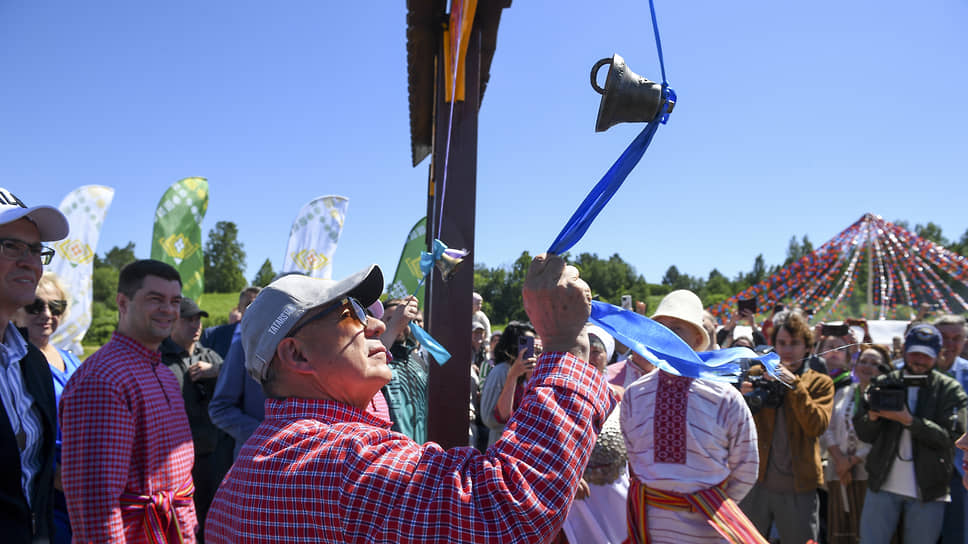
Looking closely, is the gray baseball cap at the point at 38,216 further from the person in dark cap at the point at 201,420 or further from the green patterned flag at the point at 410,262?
the green patterned flag at the point at 410,262

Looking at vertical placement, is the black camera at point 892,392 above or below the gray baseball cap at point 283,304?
below

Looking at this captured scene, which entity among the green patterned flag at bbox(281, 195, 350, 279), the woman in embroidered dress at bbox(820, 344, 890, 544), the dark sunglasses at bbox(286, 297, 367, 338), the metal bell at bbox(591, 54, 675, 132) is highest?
the green patterned flag at bbox(281, 195, 350, 279)

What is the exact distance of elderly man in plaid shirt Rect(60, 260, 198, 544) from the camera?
2.18 metres

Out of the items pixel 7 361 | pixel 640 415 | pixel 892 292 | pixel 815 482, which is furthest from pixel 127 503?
pixel 892 292

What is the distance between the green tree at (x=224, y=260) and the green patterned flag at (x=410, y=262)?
44976mm

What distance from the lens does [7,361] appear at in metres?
2.22

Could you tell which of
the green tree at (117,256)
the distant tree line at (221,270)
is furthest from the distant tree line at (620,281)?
the green tree at (117,256)

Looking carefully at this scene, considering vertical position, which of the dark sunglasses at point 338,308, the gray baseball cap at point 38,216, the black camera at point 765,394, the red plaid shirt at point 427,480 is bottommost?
the black camera at point 765,394

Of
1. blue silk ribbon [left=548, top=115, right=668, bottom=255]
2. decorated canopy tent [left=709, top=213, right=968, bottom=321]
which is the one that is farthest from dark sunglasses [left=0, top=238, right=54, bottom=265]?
decorated canopy tent [left=709, top=213, right=968, bottom=321]

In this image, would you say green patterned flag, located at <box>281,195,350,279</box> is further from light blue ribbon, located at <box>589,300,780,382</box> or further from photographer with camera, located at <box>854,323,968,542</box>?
light blue ribbon, located at <box>589,300,780,382</box>

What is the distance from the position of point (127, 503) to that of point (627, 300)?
535 cm

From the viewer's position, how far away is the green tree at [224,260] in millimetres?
49094

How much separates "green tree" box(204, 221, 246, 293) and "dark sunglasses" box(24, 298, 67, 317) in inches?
1854

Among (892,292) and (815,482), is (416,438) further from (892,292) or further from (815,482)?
(892,292)
